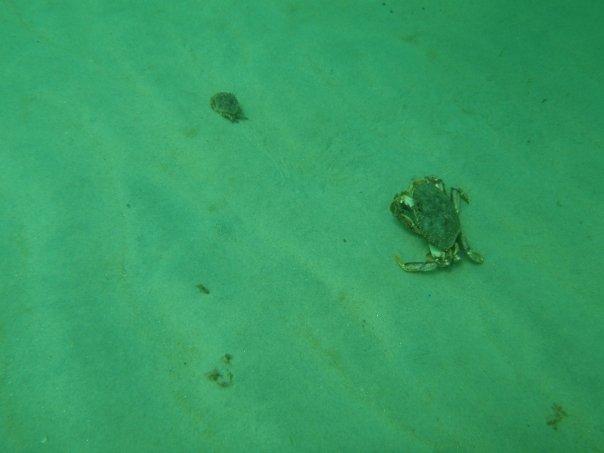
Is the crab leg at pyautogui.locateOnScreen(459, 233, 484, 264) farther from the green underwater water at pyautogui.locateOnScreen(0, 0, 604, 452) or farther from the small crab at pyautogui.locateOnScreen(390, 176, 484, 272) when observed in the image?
the green underwater water at pyautogui.locateOnScreen(0, 0, 604, 452)

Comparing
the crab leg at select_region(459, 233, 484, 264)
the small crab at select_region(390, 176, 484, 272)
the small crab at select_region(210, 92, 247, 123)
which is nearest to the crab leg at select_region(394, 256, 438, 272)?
the small crab at select_region(390, 176, 484, 272)

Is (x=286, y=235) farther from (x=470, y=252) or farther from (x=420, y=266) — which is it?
(x=470, y=252)

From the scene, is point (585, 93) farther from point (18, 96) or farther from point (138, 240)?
point (18, 96)

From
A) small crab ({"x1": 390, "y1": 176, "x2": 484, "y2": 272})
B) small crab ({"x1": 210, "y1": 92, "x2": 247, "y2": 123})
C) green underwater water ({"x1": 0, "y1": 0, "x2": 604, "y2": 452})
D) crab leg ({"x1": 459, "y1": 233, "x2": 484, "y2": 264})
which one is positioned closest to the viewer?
green underwater water ({"x1": 0, "y1": 0, "x2": 604, "y2": 452})

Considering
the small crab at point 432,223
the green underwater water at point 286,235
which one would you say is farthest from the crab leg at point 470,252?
the green underwater water at point 286,235

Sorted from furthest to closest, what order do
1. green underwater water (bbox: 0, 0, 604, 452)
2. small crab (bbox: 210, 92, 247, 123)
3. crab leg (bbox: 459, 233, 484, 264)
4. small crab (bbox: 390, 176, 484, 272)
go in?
1. small crab (bbox: 210, 92, 247, 123)
2. crab leg (bbox: 459, 233, 484, 264)
3. small crab (bbox: 390, 176, 484, 272)
4. green underwater water (bbox: 0, 0, 604, 452)

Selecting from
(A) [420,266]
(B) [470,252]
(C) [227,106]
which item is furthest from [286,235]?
(B) [470,252]
